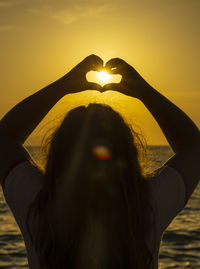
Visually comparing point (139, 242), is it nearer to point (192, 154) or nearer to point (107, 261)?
point (107, 261)

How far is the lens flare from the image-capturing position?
5.39ft

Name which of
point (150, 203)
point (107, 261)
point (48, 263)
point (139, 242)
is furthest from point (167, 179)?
point (48, 263)

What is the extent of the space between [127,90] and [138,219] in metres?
0.68

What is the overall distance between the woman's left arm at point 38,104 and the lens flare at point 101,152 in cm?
38

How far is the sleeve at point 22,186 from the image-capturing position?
1.71m

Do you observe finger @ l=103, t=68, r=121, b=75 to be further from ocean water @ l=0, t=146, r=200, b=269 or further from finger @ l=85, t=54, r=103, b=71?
ocean water @ l=0, t=146, r=200, b=269

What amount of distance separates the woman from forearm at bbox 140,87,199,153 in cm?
25

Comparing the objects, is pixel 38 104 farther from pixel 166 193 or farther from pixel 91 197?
pixel 166 193

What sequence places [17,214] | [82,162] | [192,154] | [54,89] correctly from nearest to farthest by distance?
1. [82,162]
2. [17,214]
3. [192,154]
4. [54,89]

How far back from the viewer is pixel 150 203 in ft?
5.57

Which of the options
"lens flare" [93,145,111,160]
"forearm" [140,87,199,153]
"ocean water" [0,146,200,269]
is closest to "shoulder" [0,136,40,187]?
"lens flare" [93,145,111,160]

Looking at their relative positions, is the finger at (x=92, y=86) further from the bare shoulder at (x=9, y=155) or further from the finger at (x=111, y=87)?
the bare shoulder at (x=9, y=155)

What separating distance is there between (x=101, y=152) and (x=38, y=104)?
0.51 m

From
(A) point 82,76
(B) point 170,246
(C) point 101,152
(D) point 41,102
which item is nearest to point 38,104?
(D) point 41,102
